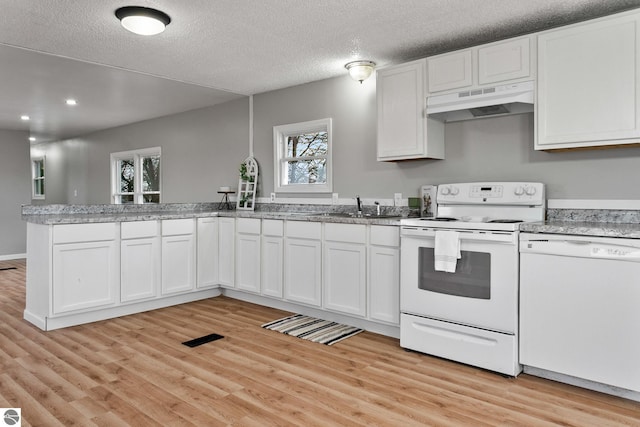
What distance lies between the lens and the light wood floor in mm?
2178

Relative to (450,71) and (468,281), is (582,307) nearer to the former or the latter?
(468,281)

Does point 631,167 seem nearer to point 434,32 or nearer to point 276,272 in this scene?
point 434,32

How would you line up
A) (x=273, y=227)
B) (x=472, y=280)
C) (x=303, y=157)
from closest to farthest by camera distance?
(x=472, y=280)
(x=273, y=227)
(x=303, y=157)

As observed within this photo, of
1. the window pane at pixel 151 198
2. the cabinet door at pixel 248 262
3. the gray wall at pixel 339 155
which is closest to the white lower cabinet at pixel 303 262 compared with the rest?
the cabinet door at pixel 248 262

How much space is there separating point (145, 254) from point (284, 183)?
1698 millimetres

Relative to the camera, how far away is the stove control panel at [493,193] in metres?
3.08

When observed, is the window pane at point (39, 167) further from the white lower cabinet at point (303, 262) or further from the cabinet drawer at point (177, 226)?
the white lower cabinet at point (303, 262)

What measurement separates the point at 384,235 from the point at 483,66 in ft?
4.64

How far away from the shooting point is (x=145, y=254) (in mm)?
4090

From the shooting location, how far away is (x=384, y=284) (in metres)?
3.38

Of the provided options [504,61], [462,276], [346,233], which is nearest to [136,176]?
[346,233]

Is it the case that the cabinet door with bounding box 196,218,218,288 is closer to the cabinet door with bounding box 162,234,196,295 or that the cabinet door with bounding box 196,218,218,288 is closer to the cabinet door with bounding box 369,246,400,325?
the cabinet door with bounding box 162,234,196,295

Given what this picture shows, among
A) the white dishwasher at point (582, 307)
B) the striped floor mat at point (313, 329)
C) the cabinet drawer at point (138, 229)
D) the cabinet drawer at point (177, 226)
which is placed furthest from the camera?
the cabinet drawer at point (177, 226)

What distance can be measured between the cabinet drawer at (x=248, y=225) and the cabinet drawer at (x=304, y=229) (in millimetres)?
436
